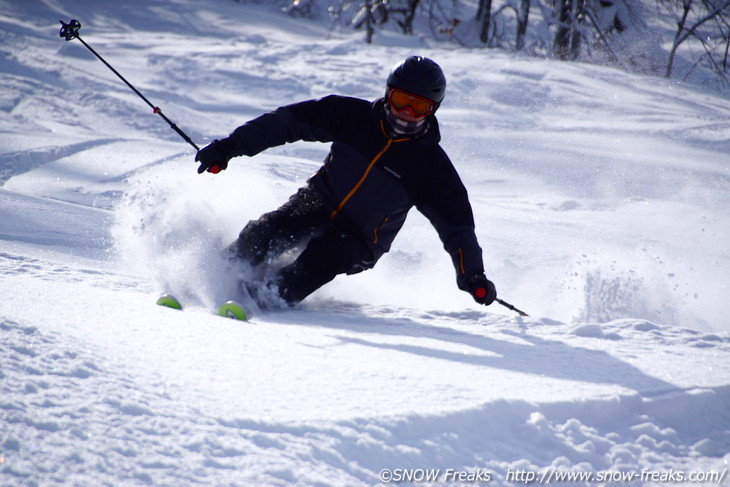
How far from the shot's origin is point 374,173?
12.3ft

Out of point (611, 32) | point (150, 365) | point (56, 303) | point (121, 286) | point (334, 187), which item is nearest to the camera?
point (150, 365)

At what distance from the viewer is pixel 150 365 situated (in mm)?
2072

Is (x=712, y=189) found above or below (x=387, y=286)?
above

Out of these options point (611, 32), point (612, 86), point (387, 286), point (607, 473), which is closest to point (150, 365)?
point (607, 473)

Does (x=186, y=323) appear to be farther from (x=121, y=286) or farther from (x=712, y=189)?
(x=712, y=189)

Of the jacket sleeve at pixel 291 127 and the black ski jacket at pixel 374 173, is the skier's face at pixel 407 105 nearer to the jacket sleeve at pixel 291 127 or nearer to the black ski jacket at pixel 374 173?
the black ski jacket at pixel 374 173

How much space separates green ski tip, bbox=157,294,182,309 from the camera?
3.26 meters

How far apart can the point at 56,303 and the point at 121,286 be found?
37.5 inches

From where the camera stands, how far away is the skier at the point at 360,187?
3625mm

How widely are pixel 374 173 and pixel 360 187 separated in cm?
12

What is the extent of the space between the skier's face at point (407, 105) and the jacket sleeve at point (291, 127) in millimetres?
385

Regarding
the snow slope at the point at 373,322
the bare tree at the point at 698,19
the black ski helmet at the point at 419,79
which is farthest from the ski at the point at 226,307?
the bare tree at the point at 698,19

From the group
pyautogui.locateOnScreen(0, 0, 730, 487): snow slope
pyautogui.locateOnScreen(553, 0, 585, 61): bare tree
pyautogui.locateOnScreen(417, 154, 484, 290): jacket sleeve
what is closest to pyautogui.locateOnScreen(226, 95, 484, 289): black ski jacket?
pyautogui.locateOnScreen(417, 154, 484, 290): jacket sleeve

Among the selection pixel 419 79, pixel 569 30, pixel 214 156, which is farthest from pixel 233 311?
pixel 569 30
